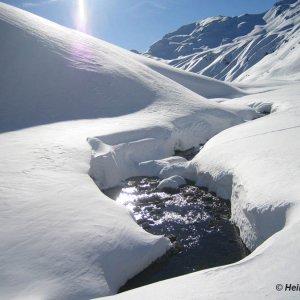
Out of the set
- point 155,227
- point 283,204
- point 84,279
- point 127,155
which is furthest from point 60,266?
point 127,155

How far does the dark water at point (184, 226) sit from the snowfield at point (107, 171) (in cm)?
51

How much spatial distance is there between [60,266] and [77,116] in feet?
68.9

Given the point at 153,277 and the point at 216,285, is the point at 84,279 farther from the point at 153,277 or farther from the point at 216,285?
the point at 216,285

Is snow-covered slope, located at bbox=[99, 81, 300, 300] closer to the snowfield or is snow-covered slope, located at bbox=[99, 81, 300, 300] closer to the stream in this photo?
the snowfield

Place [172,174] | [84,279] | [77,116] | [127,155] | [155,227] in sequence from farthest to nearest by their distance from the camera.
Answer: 1. [77,116]
2. [127,155]
3. [172,174]
4. [155,227]
5. [84,279]

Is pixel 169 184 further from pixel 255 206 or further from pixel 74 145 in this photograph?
pixel 255 206

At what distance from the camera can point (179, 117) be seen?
2894 cm

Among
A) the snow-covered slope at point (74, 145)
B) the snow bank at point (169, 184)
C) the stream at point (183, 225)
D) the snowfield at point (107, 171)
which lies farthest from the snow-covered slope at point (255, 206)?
the snow-covered slope at point (74, 145)

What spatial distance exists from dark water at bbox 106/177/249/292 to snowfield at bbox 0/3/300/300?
1.68 feet

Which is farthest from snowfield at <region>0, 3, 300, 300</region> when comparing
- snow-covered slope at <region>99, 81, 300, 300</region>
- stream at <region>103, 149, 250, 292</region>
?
stream at <region>103, 149, 250, 292</region>

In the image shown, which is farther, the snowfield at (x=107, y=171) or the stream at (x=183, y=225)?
the stream at (x=183, y=225)

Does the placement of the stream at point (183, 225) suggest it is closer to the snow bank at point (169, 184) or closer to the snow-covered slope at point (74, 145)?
the snow bank at point (169, 184)

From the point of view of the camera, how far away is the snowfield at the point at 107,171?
24.9 ft

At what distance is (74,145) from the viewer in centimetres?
1920
